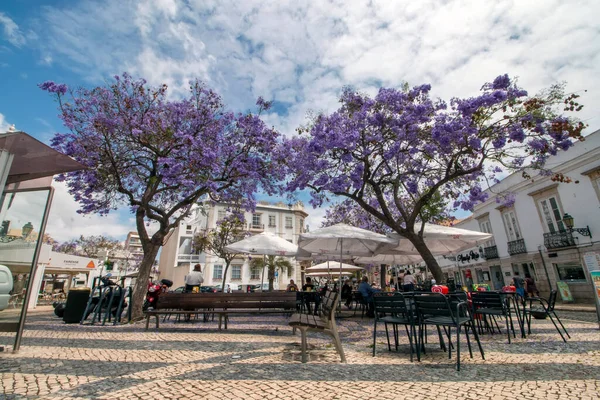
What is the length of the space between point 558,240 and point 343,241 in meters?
15.3

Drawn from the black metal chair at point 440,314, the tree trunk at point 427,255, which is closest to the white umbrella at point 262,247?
the tree trunk at point 427,255

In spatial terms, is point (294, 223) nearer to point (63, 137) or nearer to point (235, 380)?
point (63, 137)

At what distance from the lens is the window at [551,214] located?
54.6 feet

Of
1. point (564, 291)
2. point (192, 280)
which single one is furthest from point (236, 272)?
point (564, 291)

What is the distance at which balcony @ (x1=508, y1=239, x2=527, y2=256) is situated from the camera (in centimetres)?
1917

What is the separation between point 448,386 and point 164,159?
8.63 m

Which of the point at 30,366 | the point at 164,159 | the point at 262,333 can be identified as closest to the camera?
the point at 30,366

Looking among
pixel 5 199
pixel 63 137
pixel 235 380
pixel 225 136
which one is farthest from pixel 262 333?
pixel 63 137

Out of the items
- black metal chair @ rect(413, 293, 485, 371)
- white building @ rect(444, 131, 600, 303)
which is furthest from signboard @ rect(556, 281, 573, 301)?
black metal chair @ rect(413, 293, 485, 371)

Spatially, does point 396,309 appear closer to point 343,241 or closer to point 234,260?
point 343,241

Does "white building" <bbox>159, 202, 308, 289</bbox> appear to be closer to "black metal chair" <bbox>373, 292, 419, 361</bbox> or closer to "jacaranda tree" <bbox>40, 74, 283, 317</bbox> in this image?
"jacaranda tree" <bbox>40, 74, 283, 317</bbox>

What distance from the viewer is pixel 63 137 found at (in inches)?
348

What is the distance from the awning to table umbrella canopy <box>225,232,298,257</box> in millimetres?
5140

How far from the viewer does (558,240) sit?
647 inches
